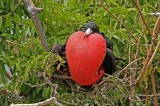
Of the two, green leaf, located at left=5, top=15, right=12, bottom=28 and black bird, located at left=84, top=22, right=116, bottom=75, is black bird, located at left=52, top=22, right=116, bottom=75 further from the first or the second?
green leaf, located at left=5, top=15, right=12, bottom=28

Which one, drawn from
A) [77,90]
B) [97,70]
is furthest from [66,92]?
[97,70]

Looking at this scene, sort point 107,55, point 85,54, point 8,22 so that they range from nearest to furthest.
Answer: point 85,54
point 107,55
point 8,22

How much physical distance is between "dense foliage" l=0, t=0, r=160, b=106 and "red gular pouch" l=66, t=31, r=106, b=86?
2.3 inches

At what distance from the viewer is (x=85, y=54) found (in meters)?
1.46

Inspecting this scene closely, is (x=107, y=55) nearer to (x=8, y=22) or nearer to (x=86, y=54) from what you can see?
(x=86, y=54)

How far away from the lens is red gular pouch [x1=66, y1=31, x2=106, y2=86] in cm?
146

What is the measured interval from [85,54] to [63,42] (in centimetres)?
36

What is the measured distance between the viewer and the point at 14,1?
5.98ft

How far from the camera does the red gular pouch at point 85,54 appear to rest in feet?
4.79

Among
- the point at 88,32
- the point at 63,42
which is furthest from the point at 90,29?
the point at 63,42

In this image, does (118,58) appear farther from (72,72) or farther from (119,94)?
(72,72)

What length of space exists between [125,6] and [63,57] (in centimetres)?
40

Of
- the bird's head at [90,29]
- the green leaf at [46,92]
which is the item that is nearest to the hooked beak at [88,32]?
the bird's head at [90,29]

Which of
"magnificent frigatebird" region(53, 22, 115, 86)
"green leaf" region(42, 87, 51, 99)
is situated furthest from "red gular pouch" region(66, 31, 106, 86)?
"green leaf" region(42, 87, 51, 99)
